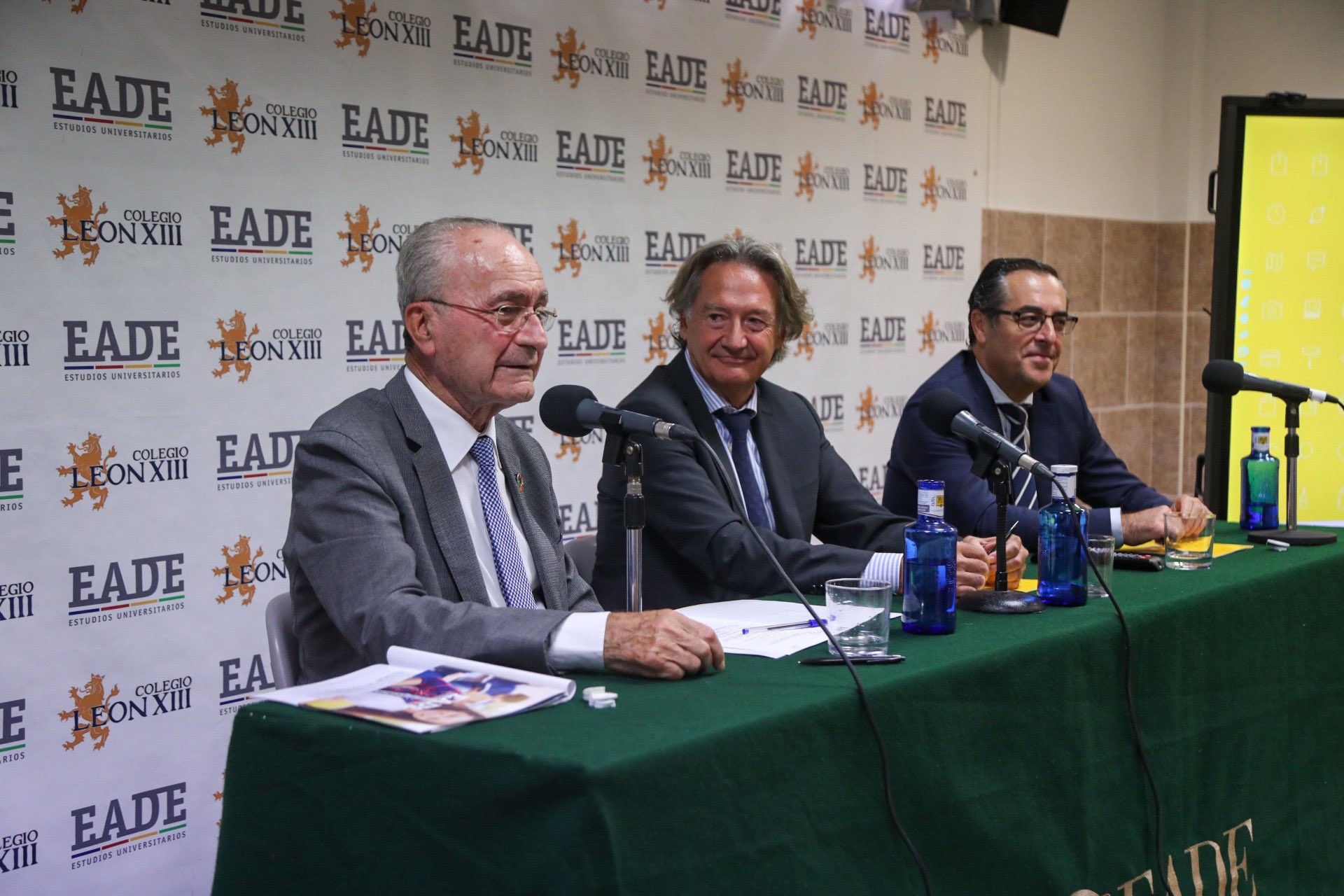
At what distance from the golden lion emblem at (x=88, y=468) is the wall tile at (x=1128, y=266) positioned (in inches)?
171

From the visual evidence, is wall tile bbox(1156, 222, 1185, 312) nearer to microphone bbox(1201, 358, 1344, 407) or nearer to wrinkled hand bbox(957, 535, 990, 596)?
microphone bbox(1201, 358, 1344, 407)

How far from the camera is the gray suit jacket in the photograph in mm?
1712

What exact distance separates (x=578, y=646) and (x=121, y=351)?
1.74m

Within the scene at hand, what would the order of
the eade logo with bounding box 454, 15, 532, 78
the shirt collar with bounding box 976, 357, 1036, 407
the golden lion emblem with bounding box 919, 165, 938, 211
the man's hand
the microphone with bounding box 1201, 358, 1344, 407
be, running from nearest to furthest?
→ the man's hand → the microphone with bounding box 1201, 358, 1344, 407 → the shirt collar with bounding box 976, 357, 1036, 407 → the eade logo with bounding box 454, 15, 532, 78 → the golden lion emblem with bounding box 919, 165, 938, 211

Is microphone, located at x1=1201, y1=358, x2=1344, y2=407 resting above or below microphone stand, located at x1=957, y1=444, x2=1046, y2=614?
above

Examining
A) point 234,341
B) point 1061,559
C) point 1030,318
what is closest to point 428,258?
point 234,341

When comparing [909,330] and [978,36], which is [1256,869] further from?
[978,36]

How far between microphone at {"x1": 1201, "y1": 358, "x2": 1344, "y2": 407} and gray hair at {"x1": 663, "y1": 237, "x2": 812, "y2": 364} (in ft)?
3.22

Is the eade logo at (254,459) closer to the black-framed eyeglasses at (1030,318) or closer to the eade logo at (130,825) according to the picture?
the eade logo at (130,825)

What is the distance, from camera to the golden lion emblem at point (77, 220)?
109 inches

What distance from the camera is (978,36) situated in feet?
16.8

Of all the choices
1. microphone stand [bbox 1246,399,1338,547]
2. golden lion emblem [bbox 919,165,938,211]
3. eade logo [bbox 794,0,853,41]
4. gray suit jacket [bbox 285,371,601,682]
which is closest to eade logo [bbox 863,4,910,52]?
eade logo [bbox 794,0,853,41]

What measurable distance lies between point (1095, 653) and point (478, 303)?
3.79ft

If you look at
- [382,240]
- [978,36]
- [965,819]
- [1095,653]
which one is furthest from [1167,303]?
[965,819]
